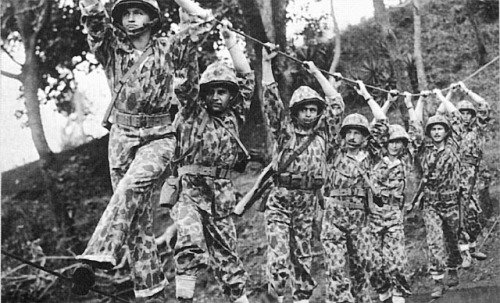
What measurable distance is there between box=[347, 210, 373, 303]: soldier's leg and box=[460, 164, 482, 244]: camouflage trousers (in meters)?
1.05

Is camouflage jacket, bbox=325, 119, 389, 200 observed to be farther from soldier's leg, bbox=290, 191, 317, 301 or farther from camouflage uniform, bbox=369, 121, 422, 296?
soldier's leg, bbox=290, 191, 317, 301

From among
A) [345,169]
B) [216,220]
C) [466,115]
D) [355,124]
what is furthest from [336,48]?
[216,220]

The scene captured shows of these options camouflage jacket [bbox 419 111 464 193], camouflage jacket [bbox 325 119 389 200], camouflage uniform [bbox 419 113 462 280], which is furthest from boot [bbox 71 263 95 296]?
camouflage jacket [bbox 419 111 464 193]

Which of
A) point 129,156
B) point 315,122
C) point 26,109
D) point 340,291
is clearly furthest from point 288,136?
point 26,109

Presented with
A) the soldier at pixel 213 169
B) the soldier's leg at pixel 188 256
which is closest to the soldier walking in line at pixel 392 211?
the soldier at pixel 213 169

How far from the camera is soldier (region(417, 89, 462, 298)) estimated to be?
662 centimetres

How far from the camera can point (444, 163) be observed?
673 cm

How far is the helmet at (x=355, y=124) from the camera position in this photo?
6109 mm

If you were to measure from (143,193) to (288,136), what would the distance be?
1742mm

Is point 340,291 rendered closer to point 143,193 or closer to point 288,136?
point 288,136

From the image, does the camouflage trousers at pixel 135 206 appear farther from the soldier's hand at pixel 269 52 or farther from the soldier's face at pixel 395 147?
the soldier's face at pixel 395 147

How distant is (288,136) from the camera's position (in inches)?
226

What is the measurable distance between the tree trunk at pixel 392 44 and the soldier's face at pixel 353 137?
69 cm

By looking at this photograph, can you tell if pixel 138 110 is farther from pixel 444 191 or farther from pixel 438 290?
pixel 444 191
